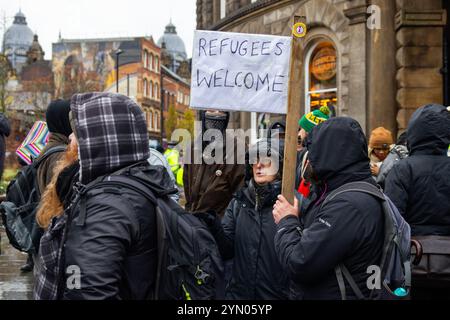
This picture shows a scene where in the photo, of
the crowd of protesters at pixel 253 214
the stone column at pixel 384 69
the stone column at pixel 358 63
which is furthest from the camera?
the stone column at pixel 358 63

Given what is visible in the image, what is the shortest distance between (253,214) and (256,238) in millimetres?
166

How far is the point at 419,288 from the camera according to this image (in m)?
Answer: 4.42

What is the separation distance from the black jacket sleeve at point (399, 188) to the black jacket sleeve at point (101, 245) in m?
2.49

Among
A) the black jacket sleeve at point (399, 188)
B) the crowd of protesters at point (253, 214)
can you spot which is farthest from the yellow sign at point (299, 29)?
the black jacket sleeve at point (399, 188)

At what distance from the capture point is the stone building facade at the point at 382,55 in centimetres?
1183

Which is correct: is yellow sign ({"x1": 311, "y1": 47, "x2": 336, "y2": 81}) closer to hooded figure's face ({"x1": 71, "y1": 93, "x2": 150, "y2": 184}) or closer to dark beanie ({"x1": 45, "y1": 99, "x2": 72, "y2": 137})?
dark beanie ({"x1": 45, "y1": 99, "x2": 72, "y2": 137})

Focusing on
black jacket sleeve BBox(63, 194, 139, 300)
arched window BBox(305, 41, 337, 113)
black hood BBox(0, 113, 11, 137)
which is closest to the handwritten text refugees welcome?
black jacket sleeve BBox(63, 194, 139, 300)

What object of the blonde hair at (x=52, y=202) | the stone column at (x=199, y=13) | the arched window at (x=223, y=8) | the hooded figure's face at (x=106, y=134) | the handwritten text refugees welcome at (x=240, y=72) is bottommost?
the blonde hair at (x=52, y=202)

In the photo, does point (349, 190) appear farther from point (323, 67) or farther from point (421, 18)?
point (323, 67)

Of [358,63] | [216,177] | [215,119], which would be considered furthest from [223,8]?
[216,177]

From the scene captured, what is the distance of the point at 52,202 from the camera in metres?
3.13

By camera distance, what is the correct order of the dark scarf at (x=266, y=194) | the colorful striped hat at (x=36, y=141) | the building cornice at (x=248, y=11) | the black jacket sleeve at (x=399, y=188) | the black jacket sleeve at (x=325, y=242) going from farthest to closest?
the building cornice at (x=248, y=11) → the colorful striped hat at (x=36, y=141) → the black jacket sleeve at (x=399, y=188) → the dark scarf at (x=266, y=194) → the black jacket sleeve at (x=325, y=242)

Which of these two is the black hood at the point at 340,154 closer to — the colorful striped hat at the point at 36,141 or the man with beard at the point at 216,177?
the man with beard at the point at 216,177
